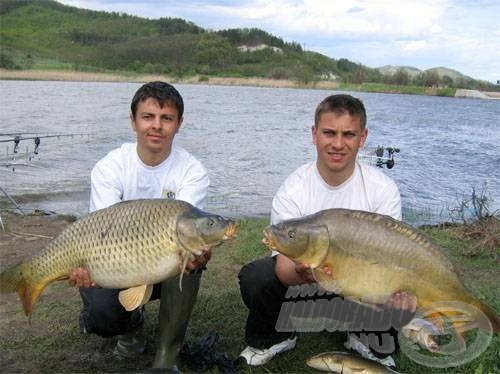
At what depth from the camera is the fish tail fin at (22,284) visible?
9.32ft

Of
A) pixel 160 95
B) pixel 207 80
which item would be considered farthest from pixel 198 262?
pixel 207 80

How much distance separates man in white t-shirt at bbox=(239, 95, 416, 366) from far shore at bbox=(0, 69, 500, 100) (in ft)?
220

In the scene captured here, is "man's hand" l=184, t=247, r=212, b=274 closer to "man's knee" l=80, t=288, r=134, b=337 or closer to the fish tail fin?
"man's knee" l=80, t=288, r=134, b=337

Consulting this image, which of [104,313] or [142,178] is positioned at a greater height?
[142,178]

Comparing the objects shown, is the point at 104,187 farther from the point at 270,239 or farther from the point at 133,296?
the point at 270,239

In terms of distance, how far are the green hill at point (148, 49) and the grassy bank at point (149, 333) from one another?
7207 centimetres

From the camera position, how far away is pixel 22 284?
2.86 meters

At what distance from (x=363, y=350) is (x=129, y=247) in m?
1.44

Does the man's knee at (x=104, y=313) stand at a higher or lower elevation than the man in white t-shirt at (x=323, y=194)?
lower

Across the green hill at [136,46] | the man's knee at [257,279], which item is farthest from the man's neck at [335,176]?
the green hill at [136,46]

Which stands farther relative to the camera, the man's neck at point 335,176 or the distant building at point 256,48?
the distant building at point 256,48

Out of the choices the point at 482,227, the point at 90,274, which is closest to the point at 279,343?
the point at 90,274

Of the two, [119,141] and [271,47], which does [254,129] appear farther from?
[271,47]

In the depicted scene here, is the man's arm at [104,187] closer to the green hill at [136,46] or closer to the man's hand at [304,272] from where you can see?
the man's hand at [304,272]
